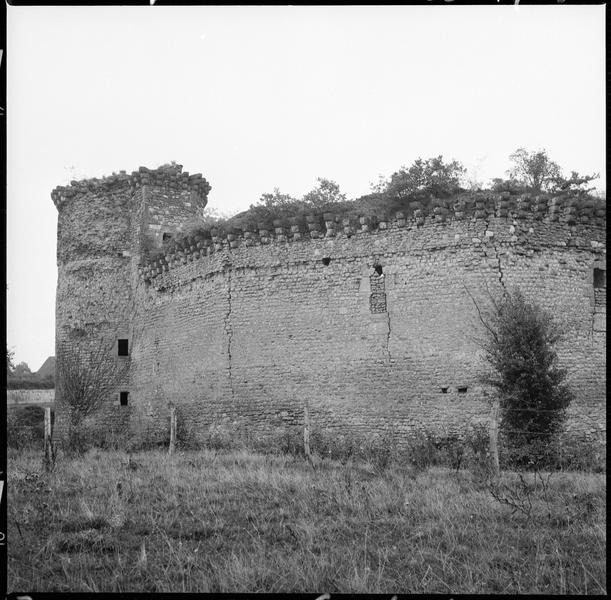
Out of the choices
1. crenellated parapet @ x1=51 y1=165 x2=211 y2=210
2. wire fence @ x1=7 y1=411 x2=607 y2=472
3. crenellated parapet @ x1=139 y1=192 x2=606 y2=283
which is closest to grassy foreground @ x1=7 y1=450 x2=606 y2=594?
wire fence @ x1=7 y1=411 x2=607 y2=472

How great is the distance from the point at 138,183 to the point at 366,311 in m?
9.59

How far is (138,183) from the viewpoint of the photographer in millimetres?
20422

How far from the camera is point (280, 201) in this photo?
1919 centimetres

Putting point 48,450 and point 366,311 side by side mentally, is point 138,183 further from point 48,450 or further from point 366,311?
point 48,450

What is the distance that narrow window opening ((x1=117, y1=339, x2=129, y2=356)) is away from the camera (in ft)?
66.6

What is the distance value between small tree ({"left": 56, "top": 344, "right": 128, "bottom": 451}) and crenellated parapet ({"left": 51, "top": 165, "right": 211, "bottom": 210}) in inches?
200

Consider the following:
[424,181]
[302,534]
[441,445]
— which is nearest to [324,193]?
[424,181]

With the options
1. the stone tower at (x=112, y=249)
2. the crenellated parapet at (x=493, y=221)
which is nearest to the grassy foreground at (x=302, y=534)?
the crenellated parapet at (x=493, y=221)

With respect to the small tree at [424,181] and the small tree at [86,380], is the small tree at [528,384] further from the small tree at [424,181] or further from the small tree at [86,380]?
the small tree at [86,380]

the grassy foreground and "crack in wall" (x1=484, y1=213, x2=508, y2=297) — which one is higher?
"crack in wall" (x1=484, y1=213, x2=508, y2=297)

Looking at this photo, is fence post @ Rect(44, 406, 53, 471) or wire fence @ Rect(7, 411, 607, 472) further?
wire fence @ Rect(7, 411, 607, 472)

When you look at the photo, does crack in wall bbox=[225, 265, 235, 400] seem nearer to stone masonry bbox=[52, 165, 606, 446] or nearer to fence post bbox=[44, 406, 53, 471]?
stone masonry bbox=[52, 165, 606, 446]

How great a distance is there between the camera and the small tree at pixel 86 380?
776 inches

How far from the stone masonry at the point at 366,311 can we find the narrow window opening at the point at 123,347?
1.75 meters
